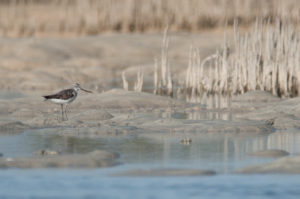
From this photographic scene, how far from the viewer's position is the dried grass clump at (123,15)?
36062mm

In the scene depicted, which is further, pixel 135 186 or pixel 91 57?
pixel 91 57

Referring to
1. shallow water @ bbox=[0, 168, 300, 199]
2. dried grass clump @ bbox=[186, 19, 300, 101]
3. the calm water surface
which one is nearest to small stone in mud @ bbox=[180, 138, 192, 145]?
the calm water surface

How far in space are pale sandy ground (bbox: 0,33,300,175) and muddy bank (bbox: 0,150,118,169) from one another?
0.01 m

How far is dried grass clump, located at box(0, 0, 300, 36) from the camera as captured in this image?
1420 inches

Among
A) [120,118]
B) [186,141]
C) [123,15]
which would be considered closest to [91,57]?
[123,15]

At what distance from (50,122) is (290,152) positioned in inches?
218

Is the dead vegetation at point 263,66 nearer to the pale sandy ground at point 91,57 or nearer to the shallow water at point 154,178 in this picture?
the shallow water at point 154,178

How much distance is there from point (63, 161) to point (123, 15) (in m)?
28.4

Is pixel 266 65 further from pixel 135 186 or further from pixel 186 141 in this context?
pixel 135 186

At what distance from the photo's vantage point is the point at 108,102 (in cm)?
1867

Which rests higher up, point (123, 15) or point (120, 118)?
point (123, 15)

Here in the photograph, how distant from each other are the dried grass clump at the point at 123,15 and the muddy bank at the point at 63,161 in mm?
25267

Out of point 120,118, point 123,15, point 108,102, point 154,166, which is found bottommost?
point 154,166

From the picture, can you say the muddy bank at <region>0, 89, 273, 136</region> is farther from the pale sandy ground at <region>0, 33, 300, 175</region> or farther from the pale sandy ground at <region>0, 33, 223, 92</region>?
the pale sandy ground at <region>0, 33, 223, 92</region>
